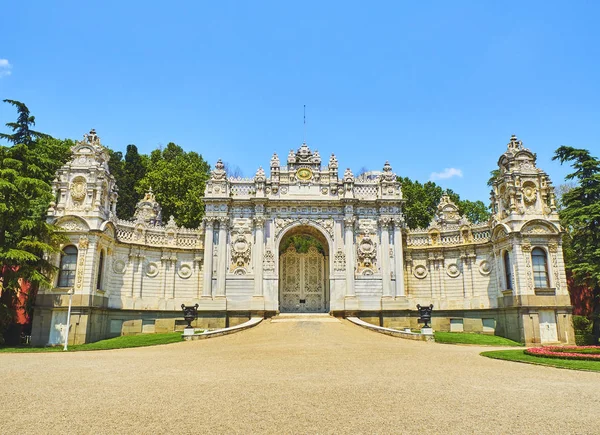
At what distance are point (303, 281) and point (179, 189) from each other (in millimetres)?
19781

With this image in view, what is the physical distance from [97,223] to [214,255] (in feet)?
27.2

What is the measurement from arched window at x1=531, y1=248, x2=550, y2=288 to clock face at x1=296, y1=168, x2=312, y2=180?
15958 mm

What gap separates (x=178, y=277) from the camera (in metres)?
33.0

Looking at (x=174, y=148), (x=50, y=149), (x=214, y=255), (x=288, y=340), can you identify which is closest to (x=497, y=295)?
(x=288, y=340)

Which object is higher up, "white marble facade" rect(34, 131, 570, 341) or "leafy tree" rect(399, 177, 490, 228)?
"leafy tree" rect(399, 177, 490, 228)

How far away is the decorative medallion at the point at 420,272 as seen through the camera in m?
33.4

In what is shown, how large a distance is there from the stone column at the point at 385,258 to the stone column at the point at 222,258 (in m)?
11.4

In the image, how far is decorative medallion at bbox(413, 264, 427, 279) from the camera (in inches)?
1316

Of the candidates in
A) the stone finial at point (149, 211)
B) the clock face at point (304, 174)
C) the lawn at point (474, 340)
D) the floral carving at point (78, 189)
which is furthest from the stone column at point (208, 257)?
the lawn at point (474, 340)

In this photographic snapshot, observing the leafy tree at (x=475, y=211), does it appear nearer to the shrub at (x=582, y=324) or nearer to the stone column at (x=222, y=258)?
the shrub at (x=582, y=324)

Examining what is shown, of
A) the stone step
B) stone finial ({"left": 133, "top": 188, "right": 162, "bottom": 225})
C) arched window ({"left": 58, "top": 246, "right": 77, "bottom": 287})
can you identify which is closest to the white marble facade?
the stone step

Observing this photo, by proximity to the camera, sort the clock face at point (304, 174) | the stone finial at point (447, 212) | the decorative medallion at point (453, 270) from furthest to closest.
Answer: the stone finial at point (447, 212)
the clock face at point (304, 174)
the decorative medallion at point (453, 270)

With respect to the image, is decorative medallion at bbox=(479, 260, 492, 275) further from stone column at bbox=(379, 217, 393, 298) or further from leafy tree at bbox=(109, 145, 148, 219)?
leafy tree at bbox=(109, 145, 148, 219)

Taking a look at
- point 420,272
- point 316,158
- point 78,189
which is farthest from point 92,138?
point 420,272
